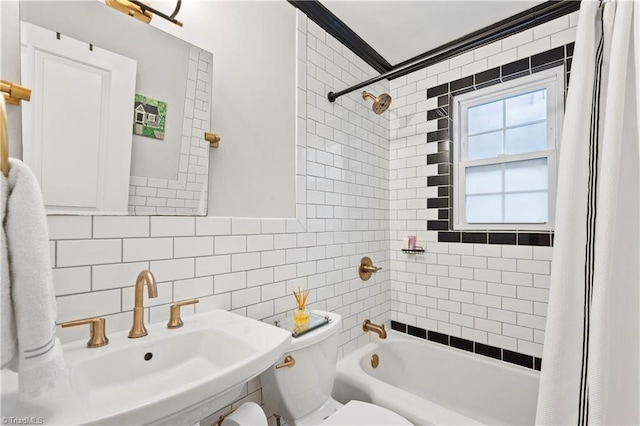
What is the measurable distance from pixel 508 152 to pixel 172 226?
2.10 meters

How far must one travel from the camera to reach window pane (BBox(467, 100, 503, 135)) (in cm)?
211

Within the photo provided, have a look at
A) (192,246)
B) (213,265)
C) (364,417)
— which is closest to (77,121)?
(192,246)

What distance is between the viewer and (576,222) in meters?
1.01

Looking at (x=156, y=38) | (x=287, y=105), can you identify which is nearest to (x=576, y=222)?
(x=287, y=105)

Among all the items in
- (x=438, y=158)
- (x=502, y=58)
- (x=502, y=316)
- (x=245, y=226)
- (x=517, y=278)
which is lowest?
(x=502, y=316)

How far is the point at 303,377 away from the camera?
133cm

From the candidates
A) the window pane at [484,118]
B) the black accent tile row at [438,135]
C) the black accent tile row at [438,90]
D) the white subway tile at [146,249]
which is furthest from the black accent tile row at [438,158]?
the white subway tile at [146,249]

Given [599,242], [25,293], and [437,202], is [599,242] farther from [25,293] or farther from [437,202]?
[25,293]

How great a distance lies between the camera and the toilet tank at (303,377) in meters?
1.29

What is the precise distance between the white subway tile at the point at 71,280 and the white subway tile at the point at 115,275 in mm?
16

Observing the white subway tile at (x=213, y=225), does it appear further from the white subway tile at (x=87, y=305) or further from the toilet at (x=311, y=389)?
the toilet at (x=311, y=389)

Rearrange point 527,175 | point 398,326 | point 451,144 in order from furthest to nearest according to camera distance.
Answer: point 398,326 → point 451,144 → point 527,175

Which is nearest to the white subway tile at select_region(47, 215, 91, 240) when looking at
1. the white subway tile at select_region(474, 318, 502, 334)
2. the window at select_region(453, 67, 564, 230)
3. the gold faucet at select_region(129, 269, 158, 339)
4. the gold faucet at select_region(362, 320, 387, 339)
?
the gold faucet at select_region(129, 269, 158, 339)

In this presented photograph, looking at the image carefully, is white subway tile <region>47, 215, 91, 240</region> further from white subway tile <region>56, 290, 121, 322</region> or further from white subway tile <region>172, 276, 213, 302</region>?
white subway tile <region>172, 276, 213, 302</region>
